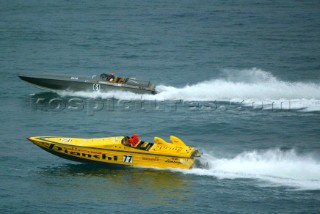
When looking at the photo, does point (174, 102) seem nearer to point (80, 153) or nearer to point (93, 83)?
point (93, 83)

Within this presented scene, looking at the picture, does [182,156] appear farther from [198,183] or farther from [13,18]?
[13,18]

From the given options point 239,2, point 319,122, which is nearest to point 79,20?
point 239,2

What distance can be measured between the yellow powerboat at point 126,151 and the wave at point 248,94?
49.6ft

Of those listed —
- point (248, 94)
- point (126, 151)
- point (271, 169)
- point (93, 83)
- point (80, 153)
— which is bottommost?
point (271, 169)

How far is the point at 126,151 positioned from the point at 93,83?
56.1ft

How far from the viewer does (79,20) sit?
93375mm

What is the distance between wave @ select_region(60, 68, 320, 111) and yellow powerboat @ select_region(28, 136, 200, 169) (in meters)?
15.1

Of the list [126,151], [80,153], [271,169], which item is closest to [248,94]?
[271,169]

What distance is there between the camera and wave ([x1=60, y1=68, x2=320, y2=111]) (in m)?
60.5

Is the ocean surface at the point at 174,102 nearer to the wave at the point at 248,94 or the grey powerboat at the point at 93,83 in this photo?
the wave at the point at 248,94

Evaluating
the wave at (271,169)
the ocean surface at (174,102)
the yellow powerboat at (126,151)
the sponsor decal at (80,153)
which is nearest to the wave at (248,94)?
the ocean surface at (174,102)

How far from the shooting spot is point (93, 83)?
208 feet

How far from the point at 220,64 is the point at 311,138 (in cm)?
2362

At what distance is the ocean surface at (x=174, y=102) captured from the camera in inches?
1722
